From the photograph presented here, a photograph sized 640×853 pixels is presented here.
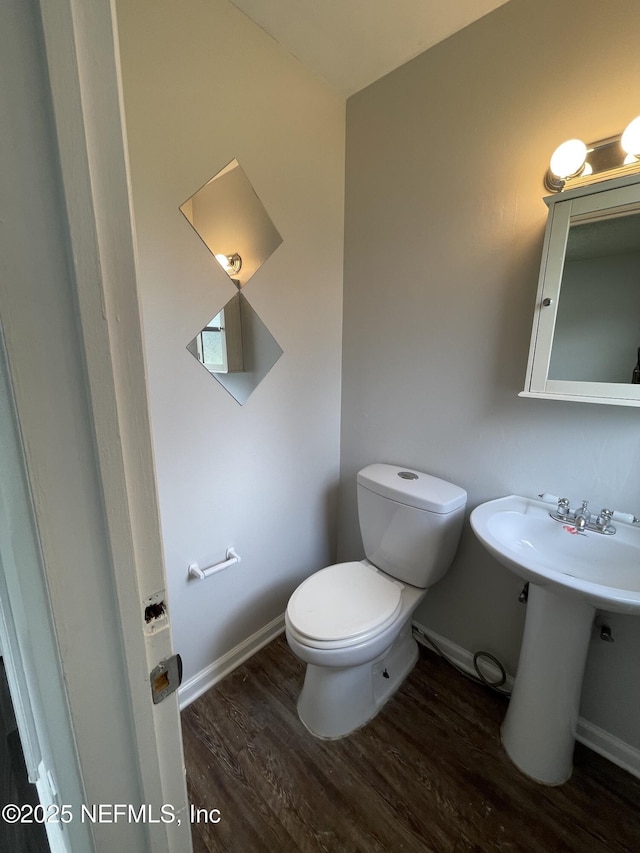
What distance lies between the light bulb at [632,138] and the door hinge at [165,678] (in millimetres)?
1540

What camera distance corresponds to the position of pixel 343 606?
1.28m

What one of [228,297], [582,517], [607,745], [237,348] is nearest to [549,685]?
[607,745]

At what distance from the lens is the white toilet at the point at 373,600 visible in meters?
1.18

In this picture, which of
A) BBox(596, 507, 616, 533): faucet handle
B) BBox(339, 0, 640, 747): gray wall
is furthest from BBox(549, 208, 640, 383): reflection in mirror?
BBox(596, 507, 616, 533): faucet handle

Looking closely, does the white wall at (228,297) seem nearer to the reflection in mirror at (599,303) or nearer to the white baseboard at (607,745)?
the reflection in mirror at (599,303)

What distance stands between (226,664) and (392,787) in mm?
769

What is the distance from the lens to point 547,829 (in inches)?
41.2

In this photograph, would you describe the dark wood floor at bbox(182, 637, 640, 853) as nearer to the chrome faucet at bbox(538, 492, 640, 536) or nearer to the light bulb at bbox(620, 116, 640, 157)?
the chrome faucet at bbox(538, 492, 640, 536)

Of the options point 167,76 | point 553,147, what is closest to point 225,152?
point 167,76

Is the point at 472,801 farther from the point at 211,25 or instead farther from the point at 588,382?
the point at 211,25

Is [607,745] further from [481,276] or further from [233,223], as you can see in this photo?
[233,223]

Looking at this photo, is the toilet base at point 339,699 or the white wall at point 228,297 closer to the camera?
the white wall at point 228,297

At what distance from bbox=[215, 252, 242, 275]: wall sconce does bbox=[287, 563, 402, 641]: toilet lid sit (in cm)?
122

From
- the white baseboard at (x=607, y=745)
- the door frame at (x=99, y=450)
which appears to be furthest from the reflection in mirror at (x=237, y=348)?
the white baseboard at (x=607, y=745)
